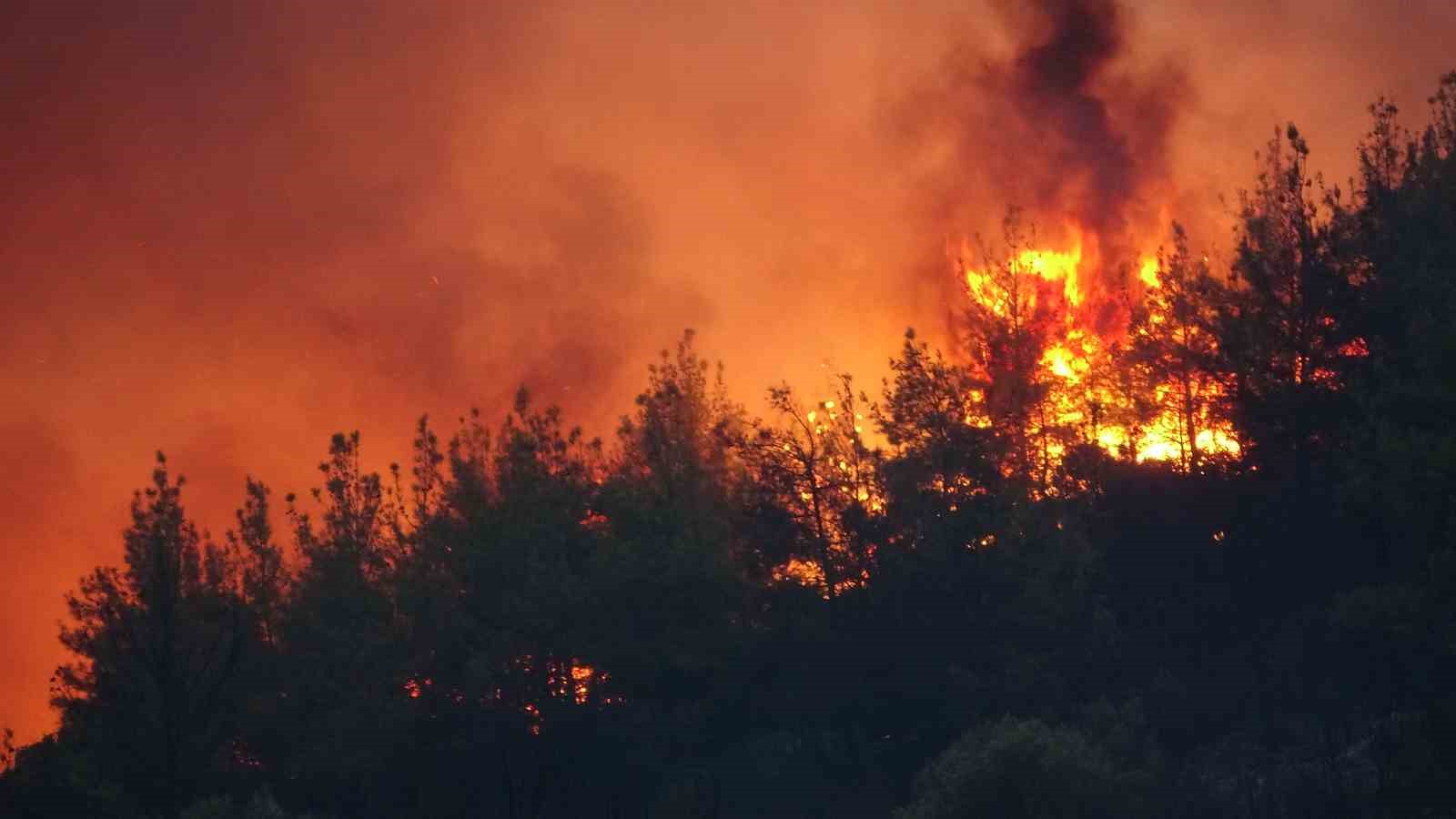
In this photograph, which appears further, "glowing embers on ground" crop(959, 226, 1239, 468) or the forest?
"glowing embers on ground" crop(959, 226, 1239, 468)

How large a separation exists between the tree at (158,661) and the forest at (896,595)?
0.75 ft

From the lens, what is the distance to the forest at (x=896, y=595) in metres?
45.2

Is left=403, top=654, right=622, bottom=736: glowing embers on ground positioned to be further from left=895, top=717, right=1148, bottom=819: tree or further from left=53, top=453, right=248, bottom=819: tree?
left=895, top=717, right=1148, bottom=819: tree

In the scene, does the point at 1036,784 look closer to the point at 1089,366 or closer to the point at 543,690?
the point at 543,690

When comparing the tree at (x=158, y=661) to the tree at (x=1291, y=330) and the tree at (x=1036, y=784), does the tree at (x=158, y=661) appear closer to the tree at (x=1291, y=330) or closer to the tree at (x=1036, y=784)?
the tree at (x=1036, y=784)

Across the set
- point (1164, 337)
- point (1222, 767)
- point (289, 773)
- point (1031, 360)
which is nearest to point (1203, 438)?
point (1164, 337)

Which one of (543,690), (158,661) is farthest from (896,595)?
(158,661)

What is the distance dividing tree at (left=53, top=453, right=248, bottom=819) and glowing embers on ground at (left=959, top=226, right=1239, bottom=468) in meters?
29.4

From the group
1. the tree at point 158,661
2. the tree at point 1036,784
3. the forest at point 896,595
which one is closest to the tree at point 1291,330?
→ the forest at point 896,595

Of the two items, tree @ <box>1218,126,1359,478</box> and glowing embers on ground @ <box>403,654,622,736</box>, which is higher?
tree @ <box>1218,126,1359,478</box>


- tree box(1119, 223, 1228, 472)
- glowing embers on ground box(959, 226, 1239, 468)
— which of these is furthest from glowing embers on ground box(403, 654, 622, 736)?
tree box(1119, 223, 1228, 472)

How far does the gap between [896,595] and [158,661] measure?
81.6ft

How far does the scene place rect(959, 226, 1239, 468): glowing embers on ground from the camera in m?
56.2

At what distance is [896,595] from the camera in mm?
53000
